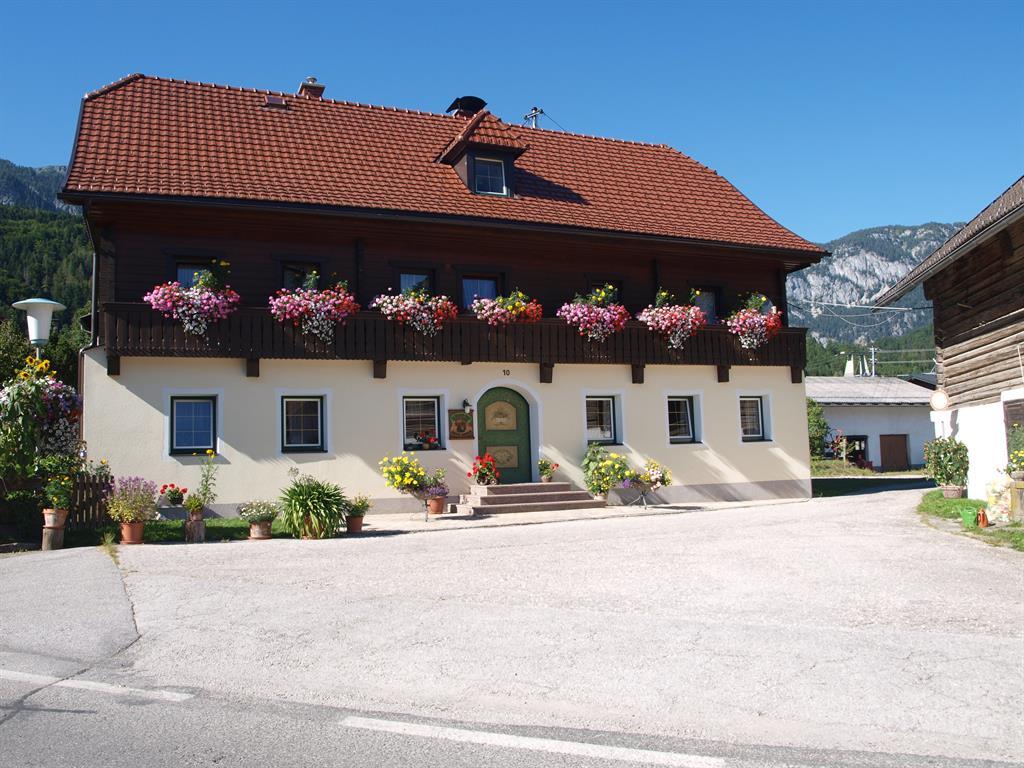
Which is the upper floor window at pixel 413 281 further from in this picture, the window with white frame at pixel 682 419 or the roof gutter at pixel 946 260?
the roof gutter at pixel 946 260

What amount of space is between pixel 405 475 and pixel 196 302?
5127 millimetres

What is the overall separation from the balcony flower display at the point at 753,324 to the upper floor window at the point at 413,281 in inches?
288

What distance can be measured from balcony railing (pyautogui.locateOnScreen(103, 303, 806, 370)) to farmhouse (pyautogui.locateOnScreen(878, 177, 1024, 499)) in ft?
12.3

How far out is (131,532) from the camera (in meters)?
14.2

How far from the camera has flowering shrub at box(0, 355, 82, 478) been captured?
45.7 ft

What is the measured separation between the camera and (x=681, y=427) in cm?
2255

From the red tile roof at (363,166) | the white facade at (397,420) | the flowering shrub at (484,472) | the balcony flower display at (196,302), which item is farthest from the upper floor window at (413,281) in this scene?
the flowering shrub at (484,472)

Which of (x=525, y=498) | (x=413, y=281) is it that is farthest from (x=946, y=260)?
(x=413, y=281)

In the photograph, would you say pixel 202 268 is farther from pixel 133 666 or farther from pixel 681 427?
pixel 133 666

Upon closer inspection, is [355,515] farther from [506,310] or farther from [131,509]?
[506,310]

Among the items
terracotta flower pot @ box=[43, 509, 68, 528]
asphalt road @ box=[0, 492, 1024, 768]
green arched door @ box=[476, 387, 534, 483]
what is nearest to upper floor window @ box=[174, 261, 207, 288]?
terracotta flower pot @ box=[43, 509, 68, 528]

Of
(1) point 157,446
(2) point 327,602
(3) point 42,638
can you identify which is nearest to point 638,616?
(2) point 327,602

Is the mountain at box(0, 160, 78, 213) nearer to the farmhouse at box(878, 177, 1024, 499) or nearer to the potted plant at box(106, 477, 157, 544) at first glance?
the potted plant at box(106, 477, 157, 544)

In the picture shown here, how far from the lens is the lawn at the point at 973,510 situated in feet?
41.4
